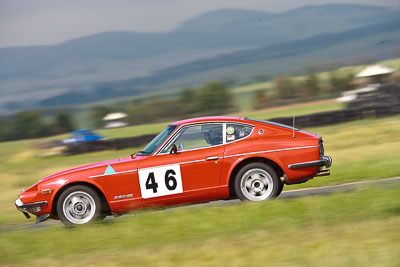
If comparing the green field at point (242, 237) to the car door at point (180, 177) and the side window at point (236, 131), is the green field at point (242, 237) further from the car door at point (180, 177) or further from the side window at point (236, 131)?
the side window at point (236, 131)

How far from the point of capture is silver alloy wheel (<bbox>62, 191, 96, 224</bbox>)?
7.13m

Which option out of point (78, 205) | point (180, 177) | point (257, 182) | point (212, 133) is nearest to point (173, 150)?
point (180, 177)

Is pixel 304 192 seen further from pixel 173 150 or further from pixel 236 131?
pixel 173 150

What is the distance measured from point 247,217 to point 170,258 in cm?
154

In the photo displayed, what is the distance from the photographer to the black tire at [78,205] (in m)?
7.11

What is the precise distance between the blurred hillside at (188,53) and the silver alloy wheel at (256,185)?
10119 cm

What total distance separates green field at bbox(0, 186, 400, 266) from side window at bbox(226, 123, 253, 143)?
3.37ft

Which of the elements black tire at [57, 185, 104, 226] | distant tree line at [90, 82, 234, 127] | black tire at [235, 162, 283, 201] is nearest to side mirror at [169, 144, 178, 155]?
black tire at [235, 162, 283, 201]

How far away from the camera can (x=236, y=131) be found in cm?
743

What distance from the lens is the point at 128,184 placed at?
7117 millimetres

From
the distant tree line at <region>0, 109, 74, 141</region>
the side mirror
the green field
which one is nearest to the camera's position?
the green field

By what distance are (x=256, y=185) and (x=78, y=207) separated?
237 centimetres

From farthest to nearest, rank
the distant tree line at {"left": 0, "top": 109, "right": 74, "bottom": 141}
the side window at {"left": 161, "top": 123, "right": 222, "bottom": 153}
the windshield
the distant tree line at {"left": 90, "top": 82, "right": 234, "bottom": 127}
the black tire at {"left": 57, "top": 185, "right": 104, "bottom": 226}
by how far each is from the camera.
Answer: the distant tree line at {"left": 0, "top": 109, "right": 74, "bottom": 141}, the distant tree line at {"left": 90, "top": 82, "right": 234, "bottom": 127}, the windshield, the side window at {"left": 161, "top": 123, "right": 222, "bottom": 153}, the black tire at {"left": 57, "top": 185, "right": 104, "bottom": 226}

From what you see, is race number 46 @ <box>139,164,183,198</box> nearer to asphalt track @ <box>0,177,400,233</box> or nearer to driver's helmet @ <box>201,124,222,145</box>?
driver's helmet @ <box>201,124,222,145</box>
